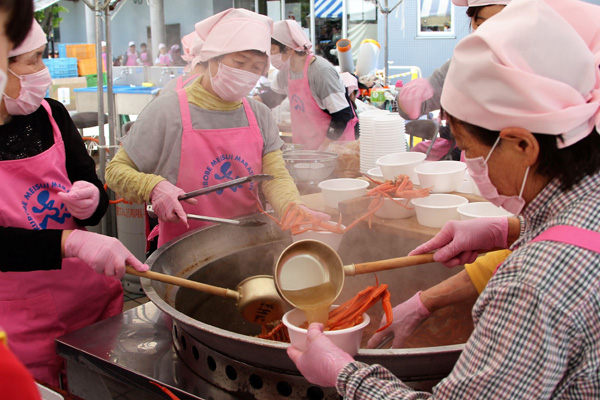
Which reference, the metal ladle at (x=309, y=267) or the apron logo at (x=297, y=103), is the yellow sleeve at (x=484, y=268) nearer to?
Result: the metal ladle at (x=309, y=267)

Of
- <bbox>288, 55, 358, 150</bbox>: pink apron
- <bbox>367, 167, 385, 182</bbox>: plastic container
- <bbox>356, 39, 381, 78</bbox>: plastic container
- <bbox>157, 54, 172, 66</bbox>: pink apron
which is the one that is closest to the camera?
<bbox>367, 167, 385, 182</bbox>: plastic container

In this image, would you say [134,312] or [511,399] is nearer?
[511,399]

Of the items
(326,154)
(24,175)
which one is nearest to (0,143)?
(24,175)

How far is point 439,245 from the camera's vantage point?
179 cm

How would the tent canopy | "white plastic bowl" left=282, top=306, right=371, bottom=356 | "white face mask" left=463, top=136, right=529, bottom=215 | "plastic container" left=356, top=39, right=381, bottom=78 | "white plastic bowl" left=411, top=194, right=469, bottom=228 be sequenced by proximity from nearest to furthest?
"white face mask" left=463, top=136, right=529, bottom=215, "white plastic bowl" left=282, top=306, right=371, bottom=356, "white plastic bowl" left=411, top=194, right=469, bottom=228, "plastic container" left=356, top=39, right=381, bottom=78, the tent canopy

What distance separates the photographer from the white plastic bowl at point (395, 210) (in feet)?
8.16

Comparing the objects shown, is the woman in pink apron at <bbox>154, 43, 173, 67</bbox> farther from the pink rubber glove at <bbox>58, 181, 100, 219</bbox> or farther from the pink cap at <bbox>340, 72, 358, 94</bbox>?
the pink rubber glove at <bbox>58, 181, 100, 219</bbox>

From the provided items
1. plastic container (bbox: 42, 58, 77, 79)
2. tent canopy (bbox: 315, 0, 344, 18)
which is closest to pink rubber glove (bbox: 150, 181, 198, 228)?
plastic container (bbox: 42, 58, 77, 79)

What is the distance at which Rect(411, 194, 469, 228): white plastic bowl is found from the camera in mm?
2336

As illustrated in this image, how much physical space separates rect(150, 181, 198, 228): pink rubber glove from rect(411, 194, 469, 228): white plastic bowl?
3.44 ft

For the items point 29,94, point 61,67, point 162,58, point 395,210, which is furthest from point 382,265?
point 162,58

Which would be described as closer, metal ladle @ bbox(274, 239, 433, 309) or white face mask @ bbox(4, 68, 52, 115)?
metal ladle @ bbox(274, 239, 433, 309)

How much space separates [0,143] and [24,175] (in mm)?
A: 141

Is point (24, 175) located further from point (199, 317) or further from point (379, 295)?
point (379, 295)
